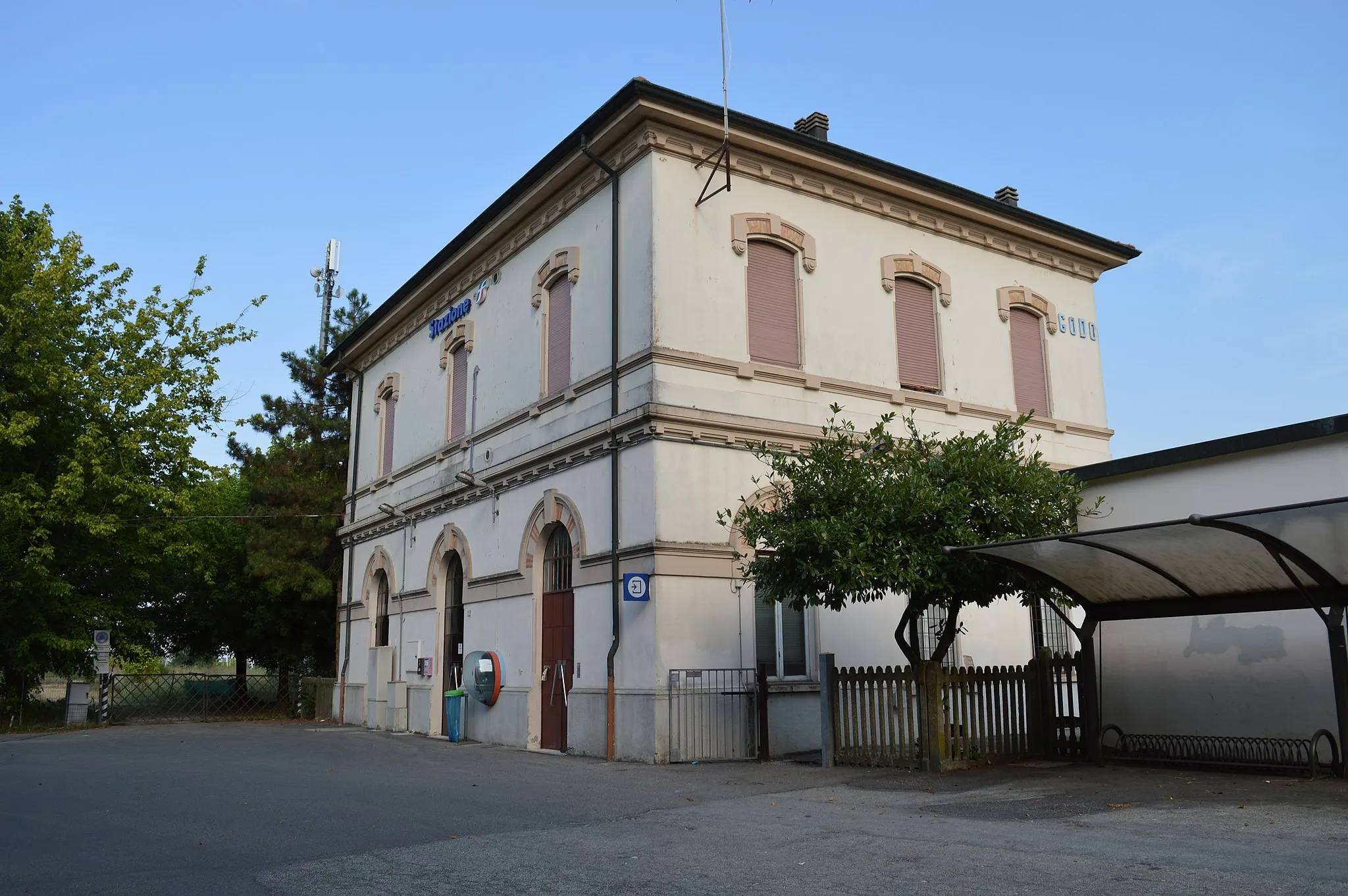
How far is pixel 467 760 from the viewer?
15.8 meters

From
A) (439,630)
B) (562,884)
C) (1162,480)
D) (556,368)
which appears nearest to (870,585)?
(1162,480)

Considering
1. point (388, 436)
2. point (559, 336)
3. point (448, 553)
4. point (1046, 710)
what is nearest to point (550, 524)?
point (559, 336)

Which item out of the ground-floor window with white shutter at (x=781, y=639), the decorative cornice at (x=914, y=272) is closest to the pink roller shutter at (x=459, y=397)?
the ground-floor window with white shutter at (x=781, y=639)

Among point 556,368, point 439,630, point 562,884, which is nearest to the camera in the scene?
point 562,884

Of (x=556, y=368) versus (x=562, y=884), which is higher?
(x=556, y=368)

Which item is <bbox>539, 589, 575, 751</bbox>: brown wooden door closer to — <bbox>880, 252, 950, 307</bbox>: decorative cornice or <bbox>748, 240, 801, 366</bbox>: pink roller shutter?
<bbox>748, 240, 801, 366</bbox>: pink roller shutter

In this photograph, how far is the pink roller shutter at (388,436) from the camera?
85.2ft

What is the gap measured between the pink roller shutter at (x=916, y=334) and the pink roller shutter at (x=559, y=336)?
5518 millimetres

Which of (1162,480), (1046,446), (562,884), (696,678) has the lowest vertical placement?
(562,884)

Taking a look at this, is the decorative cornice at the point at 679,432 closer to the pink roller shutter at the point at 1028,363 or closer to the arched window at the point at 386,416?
the pink roller shutter at the point at 1028,363

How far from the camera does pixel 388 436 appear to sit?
26234 millimetres

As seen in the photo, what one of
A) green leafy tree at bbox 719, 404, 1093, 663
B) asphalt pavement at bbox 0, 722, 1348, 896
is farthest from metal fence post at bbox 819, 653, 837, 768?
green leafy tree at bbox 719, 404, 1093, 663

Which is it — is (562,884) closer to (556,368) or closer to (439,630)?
(556,368)

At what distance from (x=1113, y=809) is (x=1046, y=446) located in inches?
466
